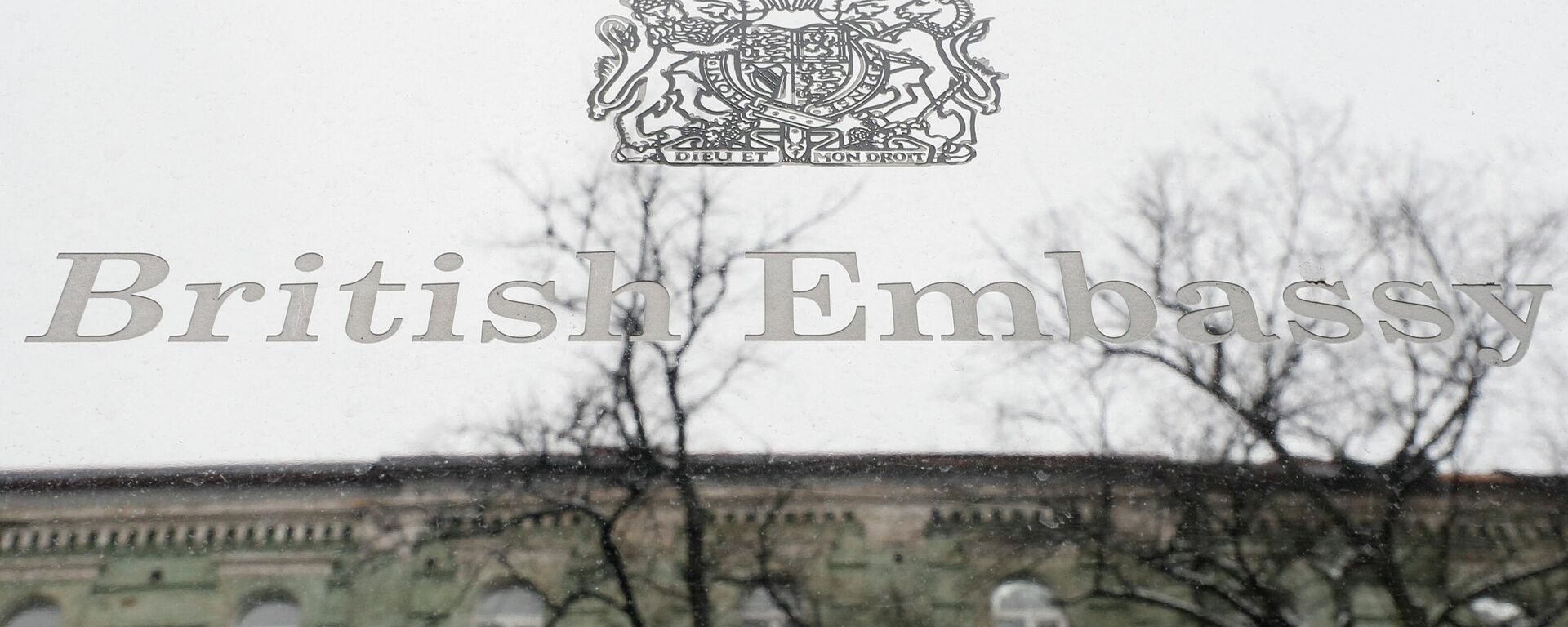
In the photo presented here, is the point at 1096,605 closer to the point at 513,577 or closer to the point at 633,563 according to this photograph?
the point at 633,563

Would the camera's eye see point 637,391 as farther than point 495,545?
Yes

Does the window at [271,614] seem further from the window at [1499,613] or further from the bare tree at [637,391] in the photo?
the window at [1499,613]

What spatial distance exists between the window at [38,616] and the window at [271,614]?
0.48 m

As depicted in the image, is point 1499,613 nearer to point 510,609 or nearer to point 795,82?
point 510,609

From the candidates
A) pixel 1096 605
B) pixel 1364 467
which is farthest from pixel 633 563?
pixel 1364 467

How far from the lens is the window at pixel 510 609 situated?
10.0 feet

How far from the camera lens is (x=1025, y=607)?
122 inches

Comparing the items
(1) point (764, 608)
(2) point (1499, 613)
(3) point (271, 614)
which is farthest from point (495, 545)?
(2) point (1499, 613)

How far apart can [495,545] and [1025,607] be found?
137 cm

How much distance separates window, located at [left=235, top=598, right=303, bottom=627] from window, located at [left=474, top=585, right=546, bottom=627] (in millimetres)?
455

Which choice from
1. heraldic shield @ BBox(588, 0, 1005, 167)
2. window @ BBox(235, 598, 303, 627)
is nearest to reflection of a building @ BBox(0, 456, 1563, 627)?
window @ BBox(235, 598, 303, 627)

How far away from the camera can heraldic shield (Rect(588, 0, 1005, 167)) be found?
4.46m

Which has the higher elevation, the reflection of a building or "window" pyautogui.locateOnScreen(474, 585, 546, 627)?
the reflection of a building

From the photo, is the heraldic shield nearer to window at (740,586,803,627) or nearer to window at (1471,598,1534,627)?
window at (740,586,803,627)
